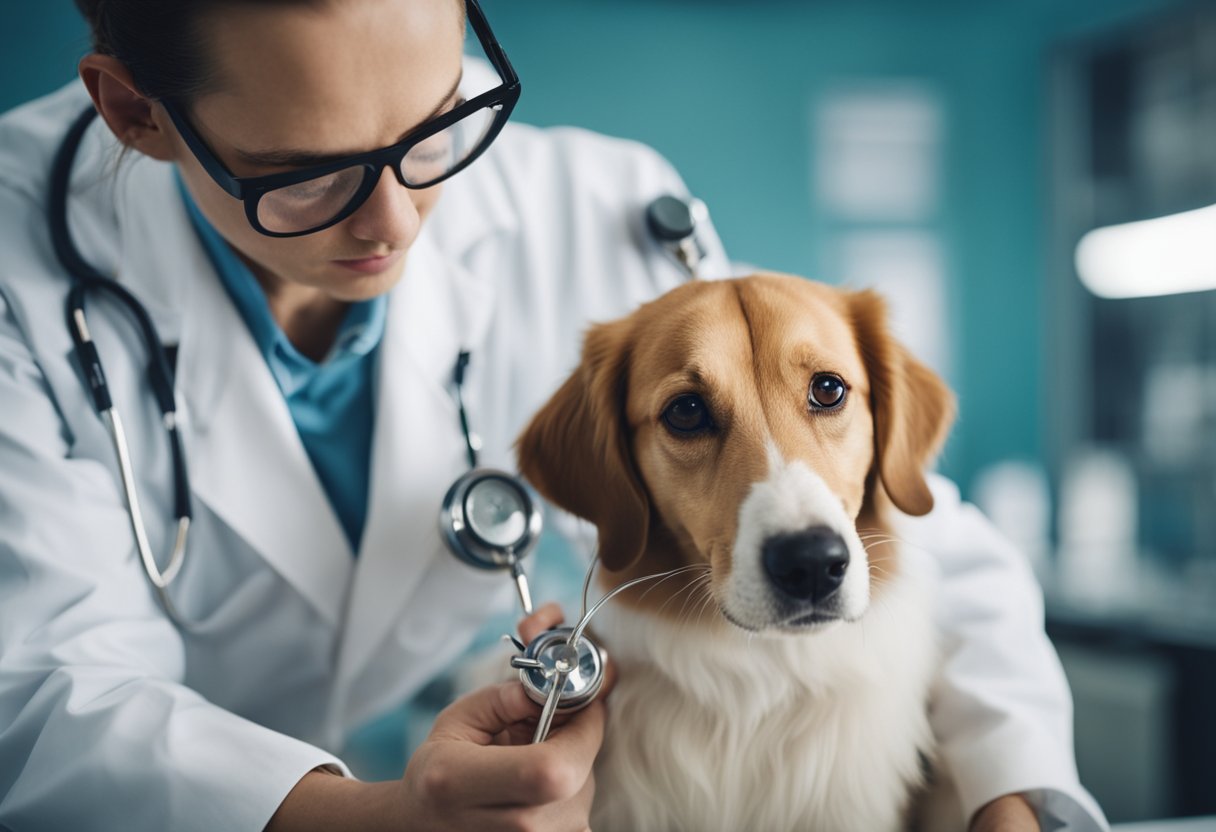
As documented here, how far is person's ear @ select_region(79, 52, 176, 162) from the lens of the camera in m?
1.15

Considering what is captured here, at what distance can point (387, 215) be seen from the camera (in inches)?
45.3

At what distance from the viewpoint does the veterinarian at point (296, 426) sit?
104 cm

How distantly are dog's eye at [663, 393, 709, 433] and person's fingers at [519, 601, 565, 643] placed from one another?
322 millimetres

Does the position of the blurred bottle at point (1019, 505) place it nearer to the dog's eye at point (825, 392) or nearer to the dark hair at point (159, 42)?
the dog's eye at point (825, 392)

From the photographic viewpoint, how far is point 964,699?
4.11 feet

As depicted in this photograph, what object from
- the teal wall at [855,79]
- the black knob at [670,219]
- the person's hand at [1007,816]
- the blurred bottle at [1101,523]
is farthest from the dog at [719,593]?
the teal wall at [855,79]

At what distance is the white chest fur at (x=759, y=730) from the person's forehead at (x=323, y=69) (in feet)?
2.56

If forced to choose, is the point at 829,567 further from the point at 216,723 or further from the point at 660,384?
the point at 216,723

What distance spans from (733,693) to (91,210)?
4.25 feet

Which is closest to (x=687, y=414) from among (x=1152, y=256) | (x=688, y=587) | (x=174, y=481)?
(x=688, y=587)

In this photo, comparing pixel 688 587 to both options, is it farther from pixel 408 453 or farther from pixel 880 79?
pixel 880 79

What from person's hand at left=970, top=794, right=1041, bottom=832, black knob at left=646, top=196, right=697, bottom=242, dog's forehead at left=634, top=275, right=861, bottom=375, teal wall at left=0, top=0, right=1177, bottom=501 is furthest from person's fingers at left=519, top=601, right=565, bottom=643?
teal wall at left=0, top=0, right=1177, bottom=501

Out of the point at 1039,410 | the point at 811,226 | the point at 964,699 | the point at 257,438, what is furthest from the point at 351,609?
the point at 1039,410

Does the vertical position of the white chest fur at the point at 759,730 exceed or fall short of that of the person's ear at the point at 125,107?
it falls short
